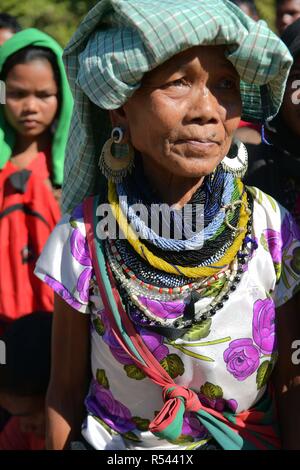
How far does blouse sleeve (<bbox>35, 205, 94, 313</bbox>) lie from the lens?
7.55 feet

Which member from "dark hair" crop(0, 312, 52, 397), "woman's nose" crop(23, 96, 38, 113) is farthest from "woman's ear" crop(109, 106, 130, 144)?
"woman's nose" crop(23, 96, 38, 113)

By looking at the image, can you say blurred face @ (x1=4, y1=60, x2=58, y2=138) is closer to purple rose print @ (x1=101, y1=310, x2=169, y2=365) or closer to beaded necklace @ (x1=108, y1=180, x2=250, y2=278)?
beaded necklace @ (x1=108, y1=180, x2=250, y2=278)

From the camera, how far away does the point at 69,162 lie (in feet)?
8.03

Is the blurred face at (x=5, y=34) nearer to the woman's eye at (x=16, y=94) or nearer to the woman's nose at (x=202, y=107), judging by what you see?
the woman's eye at (x=16, y=94)

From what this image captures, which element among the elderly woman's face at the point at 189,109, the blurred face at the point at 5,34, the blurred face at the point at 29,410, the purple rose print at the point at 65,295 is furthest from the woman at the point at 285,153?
the blurred face at the point at 5,34

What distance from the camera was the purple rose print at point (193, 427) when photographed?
7.56 feet

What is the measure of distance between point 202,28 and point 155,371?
2.94 feet

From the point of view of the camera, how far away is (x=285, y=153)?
2.79m

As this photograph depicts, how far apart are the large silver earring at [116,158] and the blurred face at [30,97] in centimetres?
192

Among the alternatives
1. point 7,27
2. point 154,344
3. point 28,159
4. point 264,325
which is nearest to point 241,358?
point 264,325

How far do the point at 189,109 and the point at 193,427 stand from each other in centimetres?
87

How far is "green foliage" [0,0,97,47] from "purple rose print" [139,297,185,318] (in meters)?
5.20
